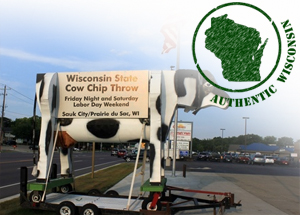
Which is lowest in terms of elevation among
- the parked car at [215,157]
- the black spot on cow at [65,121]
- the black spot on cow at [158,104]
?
the parked car at [215,157]

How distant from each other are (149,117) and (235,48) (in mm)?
2256

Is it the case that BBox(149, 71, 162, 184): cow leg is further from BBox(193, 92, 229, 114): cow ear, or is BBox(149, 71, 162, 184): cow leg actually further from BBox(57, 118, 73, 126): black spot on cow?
BBox(57, 118, 73, 126): black spot on cow

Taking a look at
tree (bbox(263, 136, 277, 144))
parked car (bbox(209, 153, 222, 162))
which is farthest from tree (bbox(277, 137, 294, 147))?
parked car (bbox(209, 153, 222, 162))

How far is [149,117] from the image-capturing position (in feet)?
22.1

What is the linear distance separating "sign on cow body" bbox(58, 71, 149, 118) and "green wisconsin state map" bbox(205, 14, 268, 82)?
63.5 inches

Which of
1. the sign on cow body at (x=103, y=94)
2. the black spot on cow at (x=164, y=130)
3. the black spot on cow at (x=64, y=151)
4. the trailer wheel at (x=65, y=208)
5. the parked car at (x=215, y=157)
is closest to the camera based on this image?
the trailer wheel at (x=65, y=208)

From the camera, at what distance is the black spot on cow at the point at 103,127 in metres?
6.92

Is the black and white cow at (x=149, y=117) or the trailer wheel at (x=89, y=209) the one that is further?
the black and white cow at (x=149, y=117)

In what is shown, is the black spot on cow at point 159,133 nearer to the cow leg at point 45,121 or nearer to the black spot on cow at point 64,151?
the cow leg at point 45,121

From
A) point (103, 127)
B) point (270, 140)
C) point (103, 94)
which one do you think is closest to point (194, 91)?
point (103, 94)

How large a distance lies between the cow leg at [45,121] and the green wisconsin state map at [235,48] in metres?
3.50

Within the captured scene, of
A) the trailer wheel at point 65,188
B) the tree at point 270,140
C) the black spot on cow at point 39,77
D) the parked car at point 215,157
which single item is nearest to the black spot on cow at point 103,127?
the black spot on cow at point 39,77

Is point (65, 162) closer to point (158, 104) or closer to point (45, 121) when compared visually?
point (45, 121)

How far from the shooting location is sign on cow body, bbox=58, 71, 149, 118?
679cm
